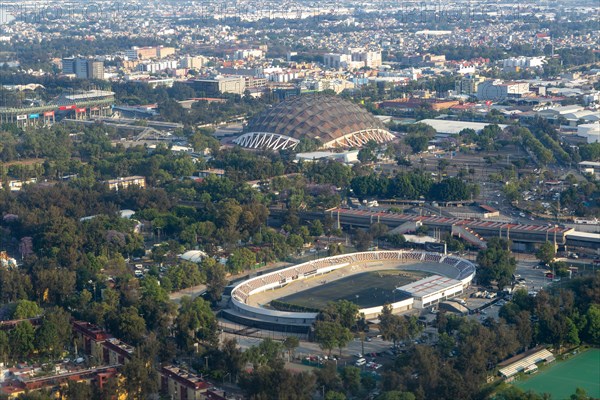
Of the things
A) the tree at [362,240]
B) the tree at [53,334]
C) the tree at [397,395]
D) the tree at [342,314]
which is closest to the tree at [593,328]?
the tree at [342,314]

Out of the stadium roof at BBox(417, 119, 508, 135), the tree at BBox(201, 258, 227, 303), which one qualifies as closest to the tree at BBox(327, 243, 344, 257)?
the tree at BBox(201, 258, 227, 303)

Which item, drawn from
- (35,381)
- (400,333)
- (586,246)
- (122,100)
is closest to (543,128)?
(586,246)

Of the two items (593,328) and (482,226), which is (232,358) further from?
(482,226)

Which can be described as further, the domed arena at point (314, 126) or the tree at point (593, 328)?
the domed arena at point (314, 126)

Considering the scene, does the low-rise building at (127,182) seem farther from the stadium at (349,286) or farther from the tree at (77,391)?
the tree at (77,391)

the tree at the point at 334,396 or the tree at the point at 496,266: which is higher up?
the tree at the point at 334,396

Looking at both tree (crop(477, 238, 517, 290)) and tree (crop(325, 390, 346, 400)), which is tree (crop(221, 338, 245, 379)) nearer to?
tree (crop(325, 390, 346, 400))
